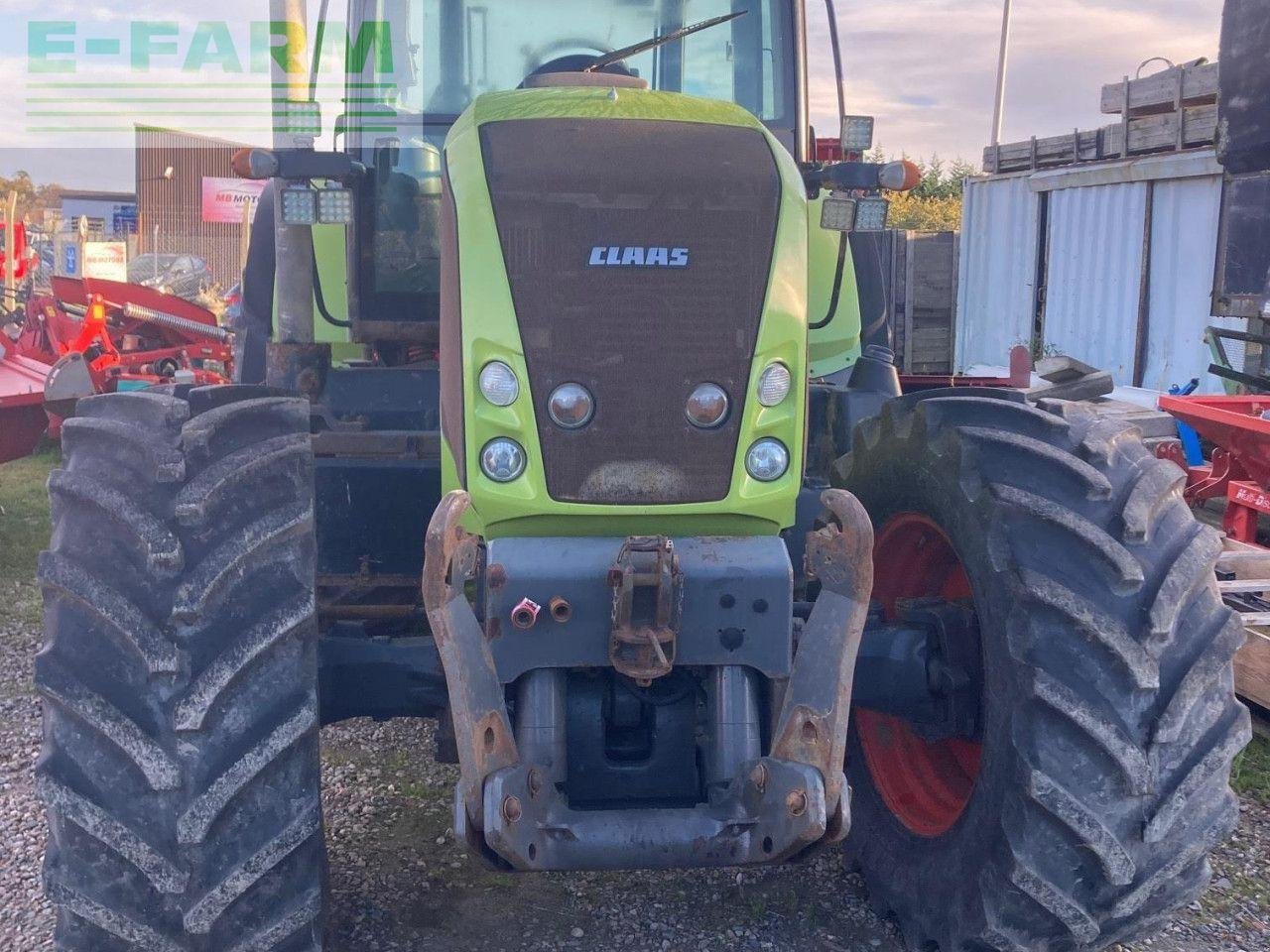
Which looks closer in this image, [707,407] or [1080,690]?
[1080,690]

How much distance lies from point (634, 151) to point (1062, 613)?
54.7 inches

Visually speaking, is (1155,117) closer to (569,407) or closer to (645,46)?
(645,46)

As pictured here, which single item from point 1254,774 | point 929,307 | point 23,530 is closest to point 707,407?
point 1254,774

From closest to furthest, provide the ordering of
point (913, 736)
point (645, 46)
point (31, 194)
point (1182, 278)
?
point (645, 46)
point (913, 736)
point (1182, 278)
point (31, 194)

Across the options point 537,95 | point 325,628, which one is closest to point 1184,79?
point 537,95

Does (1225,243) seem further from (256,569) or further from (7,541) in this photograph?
(7,541)

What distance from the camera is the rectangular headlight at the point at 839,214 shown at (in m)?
3.48

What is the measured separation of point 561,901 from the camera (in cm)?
360

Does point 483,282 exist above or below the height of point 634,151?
below

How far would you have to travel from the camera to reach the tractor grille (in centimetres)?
284

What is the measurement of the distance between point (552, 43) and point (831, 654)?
226 cm

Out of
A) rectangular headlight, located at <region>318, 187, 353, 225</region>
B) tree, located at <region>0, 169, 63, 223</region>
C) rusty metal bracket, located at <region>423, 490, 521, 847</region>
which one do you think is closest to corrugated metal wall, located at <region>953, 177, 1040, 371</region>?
rectangular headlight, located at <region>318, 187, 353, 225</region>

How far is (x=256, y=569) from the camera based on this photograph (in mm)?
2662

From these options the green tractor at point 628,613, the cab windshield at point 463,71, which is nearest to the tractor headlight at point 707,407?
the green tractor at point 628,613
